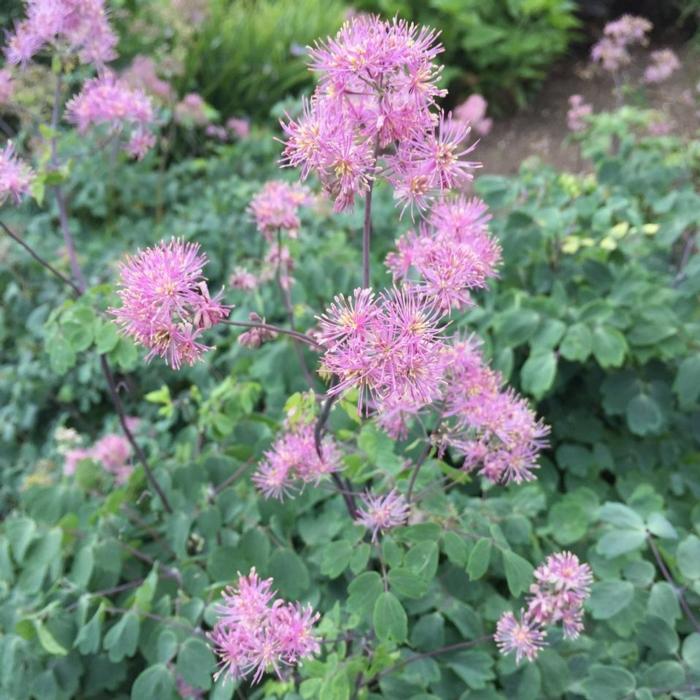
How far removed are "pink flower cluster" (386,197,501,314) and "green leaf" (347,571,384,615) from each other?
389 mm

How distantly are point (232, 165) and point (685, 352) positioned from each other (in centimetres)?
203

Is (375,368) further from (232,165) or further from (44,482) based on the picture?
(232,165)

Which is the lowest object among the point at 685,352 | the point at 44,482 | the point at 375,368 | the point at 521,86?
the point at 521,86

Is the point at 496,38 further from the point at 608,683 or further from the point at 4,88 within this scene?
the point at 608,683

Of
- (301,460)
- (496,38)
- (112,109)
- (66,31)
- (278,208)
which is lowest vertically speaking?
(496,38)

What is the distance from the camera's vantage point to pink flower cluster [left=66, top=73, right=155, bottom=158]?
1.37 meters

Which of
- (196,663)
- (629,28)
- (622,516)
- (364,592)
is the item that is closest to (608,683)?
(622,516)

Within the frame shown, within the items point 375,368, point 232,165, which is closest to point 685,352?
point 375,368

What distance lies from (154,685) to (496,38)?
4030mm

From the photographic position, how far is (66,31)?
1292 millimetres

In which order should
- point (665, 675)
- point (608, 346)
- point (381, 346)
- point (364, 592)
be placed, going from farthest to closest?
point (608, 346)
point (665, 675)
point (364, 592)
point (381, 346)

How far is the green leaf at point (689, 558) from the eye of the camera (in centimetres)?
120

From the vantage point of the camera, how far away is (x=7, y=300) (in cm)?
245

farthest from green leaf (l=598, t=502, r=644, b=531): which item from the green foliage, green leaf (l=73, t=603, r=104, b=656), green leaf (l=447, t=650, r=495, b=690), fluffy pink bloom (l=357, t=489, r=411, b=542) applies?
the green foliage
